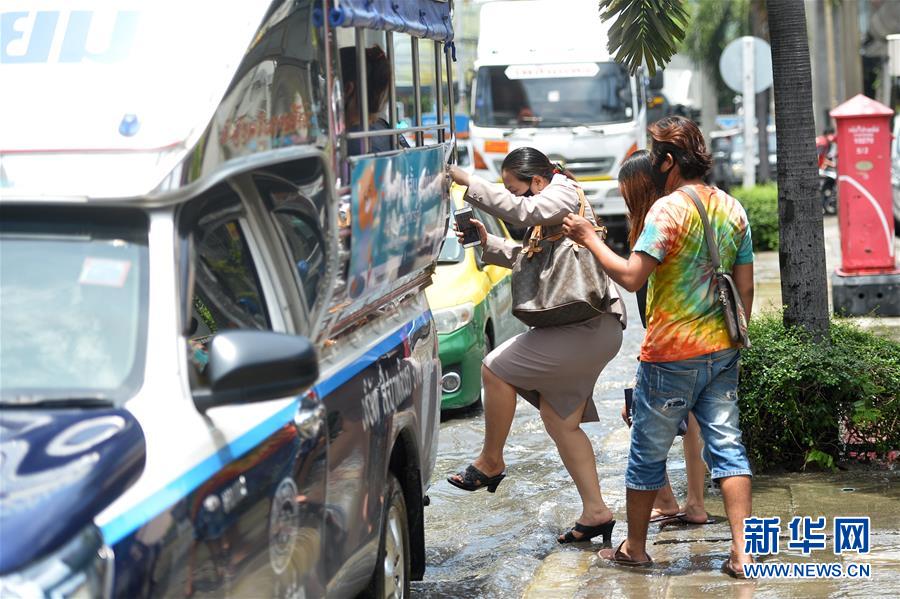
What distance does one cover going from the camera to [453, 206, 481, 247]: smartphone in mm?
6438

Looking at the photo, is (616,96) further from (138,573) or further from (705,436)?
(138,573)

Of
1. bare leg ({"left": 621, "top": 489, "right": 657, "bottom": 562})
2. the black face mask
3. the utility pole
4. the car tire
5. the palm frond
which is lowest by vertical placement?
bare leg ({"left": 621, "top": 489, "right": 657, "bottom": 562})

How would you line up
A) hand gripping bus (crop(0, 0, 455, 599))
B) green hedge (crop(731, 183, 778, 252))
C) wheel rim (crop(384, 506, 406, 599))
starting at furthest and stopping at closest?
green hedge (crop(731, 183, 778, 252))
wheel rim (crop(384, 506, 406, 599))
hand gripping bus (crop(0, 0, 455, 599))

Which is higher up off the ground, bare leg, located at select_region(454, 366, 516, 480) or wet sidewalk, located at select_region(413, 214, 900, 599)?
bare leg, located at select_region(454, 366, 516, 480)

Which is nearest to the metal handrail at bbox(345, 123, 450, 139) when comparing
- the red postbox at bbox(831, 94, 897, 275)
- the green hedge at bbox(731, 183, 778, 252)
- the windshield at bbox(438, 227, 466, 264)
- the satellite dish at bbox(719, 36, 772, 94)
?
the windshield at bbox(438, 227, 466, 264)

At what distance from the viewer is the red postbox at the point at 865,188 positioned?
1290 centimetres

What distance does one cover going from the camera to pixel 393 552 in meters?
5.06

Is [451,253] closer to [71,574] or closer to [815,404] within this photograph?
[815,404]

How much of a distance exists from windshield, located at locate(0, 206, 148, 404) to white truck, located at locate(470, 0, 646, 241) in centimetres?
1725

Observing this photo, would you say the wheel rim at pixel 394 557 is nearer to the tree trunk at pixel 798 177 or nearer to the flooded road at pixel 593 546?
the flooded road at pixel 593 546

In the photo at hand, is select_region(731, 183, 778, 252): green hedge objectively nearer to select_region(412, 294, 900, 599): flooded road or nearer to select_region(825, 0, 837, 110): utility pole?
select_region(412, 294, 900, 599): flooded road

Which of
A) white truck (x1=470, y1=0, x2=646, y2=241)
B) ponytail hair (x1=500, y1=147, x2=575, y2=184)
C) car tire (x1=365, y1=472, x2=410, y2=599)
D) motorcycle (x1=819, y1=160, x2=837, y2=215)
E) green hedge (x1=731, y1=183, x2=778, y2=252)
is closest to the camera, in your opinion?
car tire (x1=365, y1=472, x2=410, y2=599)

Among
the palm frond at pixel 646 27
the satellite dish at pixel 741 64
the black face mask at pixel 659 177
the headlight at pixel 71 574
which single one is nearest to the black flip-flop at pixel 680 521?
the black face mask at pixel 659 177

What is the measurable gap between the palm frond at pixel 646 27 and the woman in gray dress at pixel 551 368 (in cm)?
159
